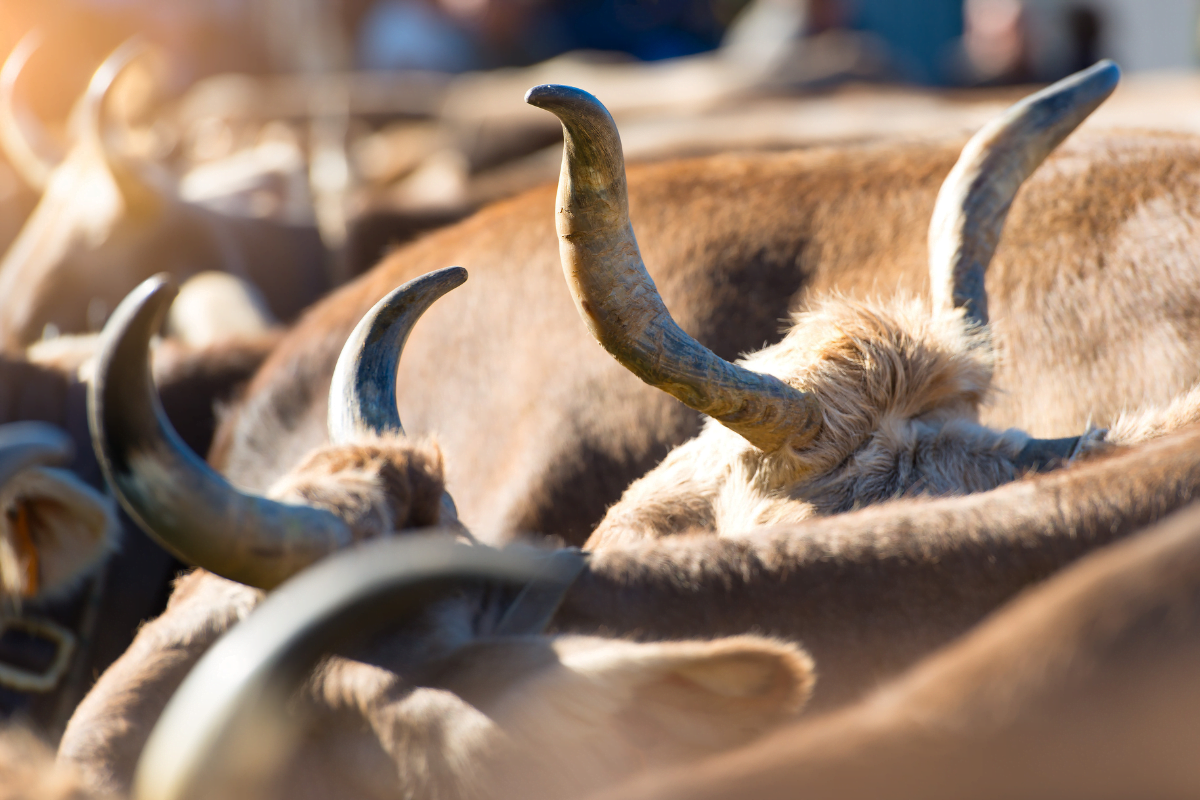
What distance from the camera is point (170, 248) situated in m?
4.85

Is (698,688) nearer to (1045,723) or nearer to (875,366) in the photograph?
(1045,723)

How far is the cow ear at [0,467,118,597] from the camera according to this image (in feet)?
7.98

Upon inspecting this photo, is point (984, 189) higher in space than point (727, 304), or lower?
higher

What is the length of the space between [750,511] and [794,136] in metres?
3.81

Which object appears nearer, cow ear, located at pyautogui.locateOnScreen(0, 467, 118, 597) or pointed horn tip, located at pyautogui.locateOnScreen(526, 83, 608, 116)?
pointed horn tip, located at pyautogui.locateOnScreen(526, 83, 608, 116)

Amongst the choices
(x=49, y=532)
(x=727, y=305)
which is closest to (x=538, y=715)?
(x=49, y=532)

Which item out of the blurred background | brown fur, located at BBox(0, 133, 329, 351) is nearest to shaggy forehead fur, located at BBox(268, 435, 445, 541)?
the blurred background

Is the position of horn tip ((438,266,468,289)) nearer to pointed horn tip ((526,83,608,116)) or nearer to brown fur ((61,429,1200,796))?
pointed horn tip ((526,83,608,116))

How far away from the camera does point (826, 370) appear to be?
190 cm

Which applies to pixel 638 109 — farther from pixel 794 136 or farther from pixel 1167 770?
pixel 1167 770

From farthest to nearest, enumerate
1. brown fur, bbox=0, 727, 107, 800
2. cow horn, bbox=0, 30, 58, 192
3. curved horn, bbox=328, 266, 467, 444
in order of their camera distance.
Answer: cow horn, bbox=0, 30, 58, 192
curved horn, bbox=328, 266, 467, 444
brown fur, bbox=0, 727, 107, 800

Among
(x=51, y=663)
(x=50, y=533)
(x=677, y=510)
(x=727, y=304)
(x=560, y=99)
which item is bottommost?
(x=51, y=663)

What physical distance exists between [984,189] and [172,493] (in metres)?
1.62

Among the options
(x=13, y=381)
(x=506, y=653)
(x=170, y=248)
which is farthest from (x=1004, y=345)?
(x=170, y=248)
